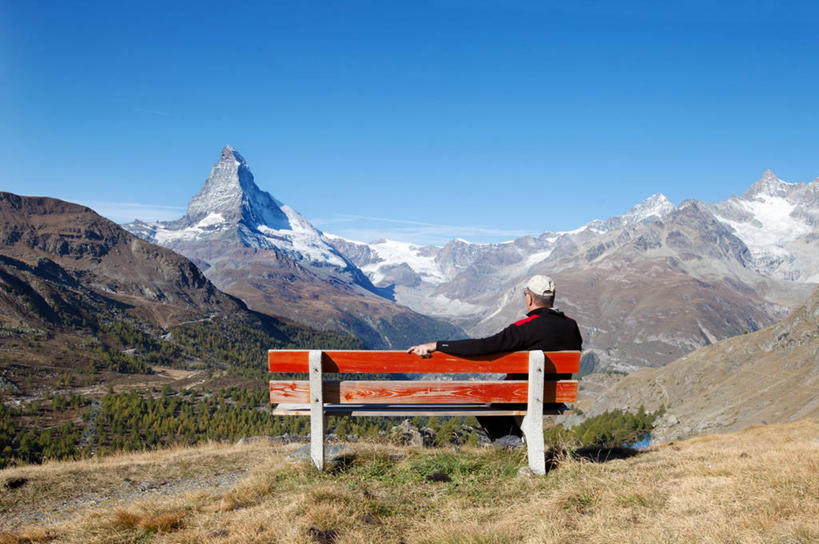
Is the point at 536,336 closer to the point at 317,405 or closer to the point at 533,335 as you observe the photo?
the point at 533,335

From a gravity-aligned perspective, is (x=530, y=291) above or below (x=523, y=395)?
above

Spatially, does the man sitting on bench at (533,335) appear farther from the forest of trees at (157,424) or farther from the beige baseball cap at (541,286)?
the forest of trees at (157,424)

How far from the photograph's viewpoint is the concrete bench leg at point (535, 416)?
30.0ft

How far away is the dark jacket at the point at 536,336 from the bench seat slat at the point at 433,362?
20cm

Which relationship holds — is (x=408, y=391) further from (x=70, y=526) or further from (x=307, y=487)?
→ (x=70, y=526)

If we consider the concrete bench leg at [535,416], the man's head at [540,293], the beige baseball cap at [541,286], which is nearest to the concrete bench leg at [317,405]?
the concrete bench leg at [535,416]

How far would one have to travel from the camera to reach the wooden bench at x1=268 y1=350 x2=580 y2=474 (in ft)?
30.1

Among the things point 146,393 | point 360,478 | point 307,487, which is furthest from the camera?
point 146,393

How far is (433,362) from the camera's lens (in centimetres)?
893

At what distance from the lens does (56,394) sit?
172750 millimetres

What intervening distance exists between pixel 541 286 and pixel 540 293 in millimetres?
147

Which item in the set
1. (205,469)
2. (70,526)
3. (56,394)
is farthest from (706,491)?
(56,394)

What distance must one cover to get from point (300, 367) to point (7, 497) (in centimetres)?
789

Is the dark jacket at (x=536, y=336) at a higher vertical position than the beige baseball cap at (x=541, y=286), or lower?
lower
